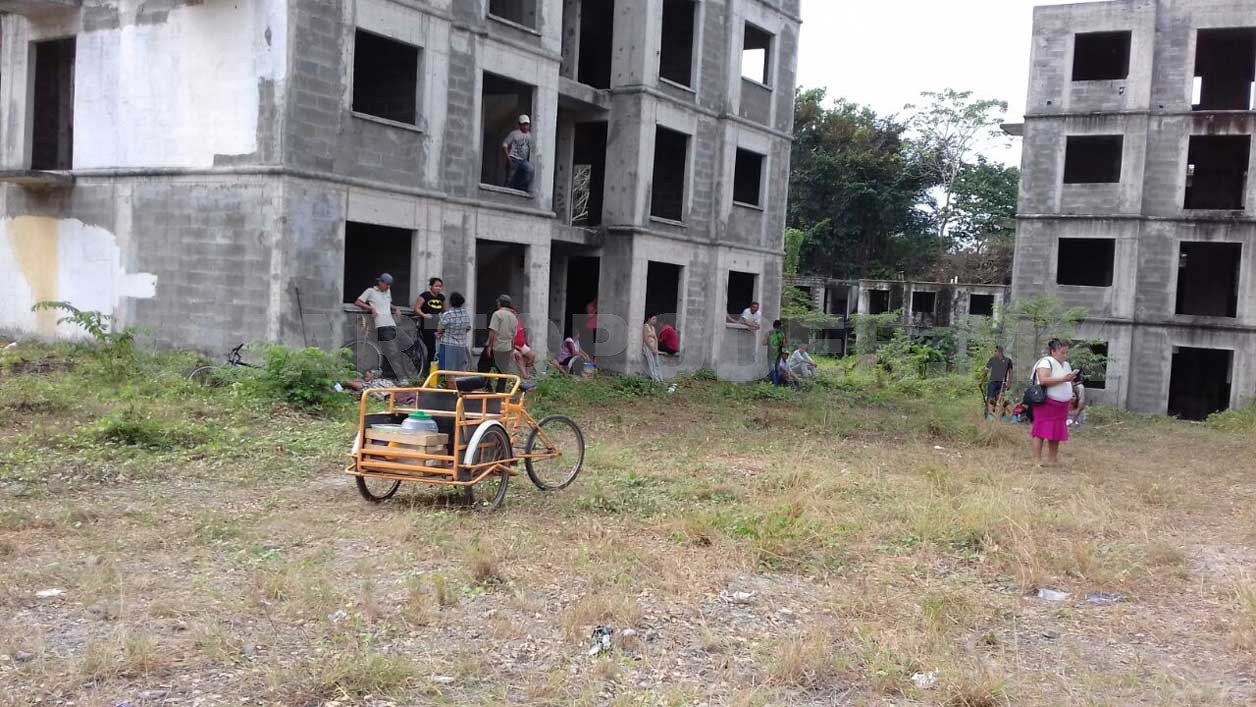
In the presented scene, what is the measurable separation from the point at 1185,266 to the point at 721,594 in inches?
1046

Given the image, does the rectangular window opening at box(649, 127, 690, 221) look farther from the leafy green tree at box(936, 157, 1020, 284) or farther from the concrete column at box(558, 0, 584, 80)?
the leafy green tree at box(936, 157, 1020, 284)

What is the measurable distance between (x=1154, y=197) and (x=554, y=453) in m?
22.5

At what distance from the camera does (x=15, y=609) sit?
5.36 metres

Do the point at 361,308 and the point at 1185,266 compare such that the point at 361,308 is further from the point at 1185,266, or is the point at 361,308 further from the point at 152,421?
the point at 1185,266

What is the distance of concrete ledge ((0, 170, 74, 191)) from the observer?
15.2 meters

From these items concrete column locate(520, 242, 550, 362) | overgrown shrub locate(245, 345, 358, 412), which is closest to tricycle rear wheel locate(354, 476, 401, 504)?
overgrown shrub locate(245, 345, 358, 412)

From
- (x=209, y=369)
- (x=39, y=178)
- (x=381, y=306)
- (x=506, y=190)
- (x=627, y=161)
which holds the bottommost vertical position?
(x=209, y=369)

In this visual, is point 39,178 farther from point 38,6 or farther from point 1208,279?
point 1208,279

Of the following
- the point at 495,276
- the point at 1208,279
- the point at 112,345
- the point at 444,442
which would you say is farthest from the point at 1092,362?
the point at 444,442

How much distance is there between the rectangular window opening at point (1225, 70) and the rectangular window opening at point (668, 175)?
1414 centimetres

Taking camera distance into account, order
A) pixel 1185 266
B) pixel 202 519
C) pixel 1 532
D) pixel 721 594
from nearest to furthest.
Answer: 1. pixel 721 594
2. pixel 1 532
3. pixel 202 519
4. pixel 1185 266

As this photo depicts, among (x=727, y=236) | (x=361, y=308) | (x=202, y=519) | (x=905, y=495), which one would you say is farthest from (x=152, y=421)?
(x=727, y=236)

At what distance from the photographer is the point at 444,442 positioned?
783 centimetres

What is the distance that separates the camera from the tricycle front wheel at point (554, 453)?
8.84 metres
